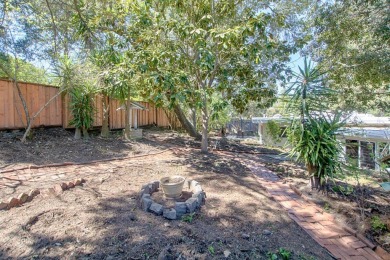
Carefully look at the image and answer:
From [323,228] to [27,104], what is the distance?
7.30m

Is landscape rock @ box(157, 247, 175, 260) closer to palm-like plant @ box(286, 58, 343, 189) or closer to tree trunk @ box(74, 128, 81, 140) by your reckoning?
palm-like plant @ box(286, 58, 343, 189)

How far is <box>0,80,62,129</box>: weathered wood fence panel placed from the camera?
581 cm

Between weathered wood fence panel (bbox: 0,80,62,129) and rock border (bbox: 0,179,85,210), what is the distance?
369 centimetres

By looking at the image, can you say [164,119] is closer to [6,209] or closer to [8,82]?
[8,82]

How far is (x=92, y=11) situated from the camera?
5484mm

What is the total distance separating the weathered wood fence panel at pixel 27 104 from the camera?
5812 mm

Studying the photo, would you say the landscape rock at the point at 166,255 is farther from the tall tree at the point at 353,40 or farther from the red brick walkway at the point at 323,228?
the tall tree at the point at 353,40

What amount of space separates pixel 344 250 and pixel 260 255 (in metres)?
0.97

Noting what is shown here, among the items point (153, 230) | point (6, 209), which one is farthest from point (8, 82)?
point (153, 230)

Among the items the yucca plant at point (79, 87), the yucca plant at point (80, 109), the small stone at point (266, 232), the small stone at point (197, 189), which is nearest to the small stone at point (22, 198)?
the small stone at point (197, 189)

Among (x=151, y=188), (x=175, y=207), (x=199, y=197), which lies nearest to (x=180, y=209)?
(x=175, y=207)

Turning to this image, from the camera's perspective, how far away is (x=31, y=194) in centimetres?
295

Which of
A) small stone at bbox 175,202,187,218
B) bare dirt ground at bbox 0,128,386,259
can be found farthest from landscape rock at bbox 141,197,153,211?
small stone at bbox 175,202,187,218

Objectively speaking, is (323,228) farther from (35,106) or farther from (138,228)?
(35,106)
